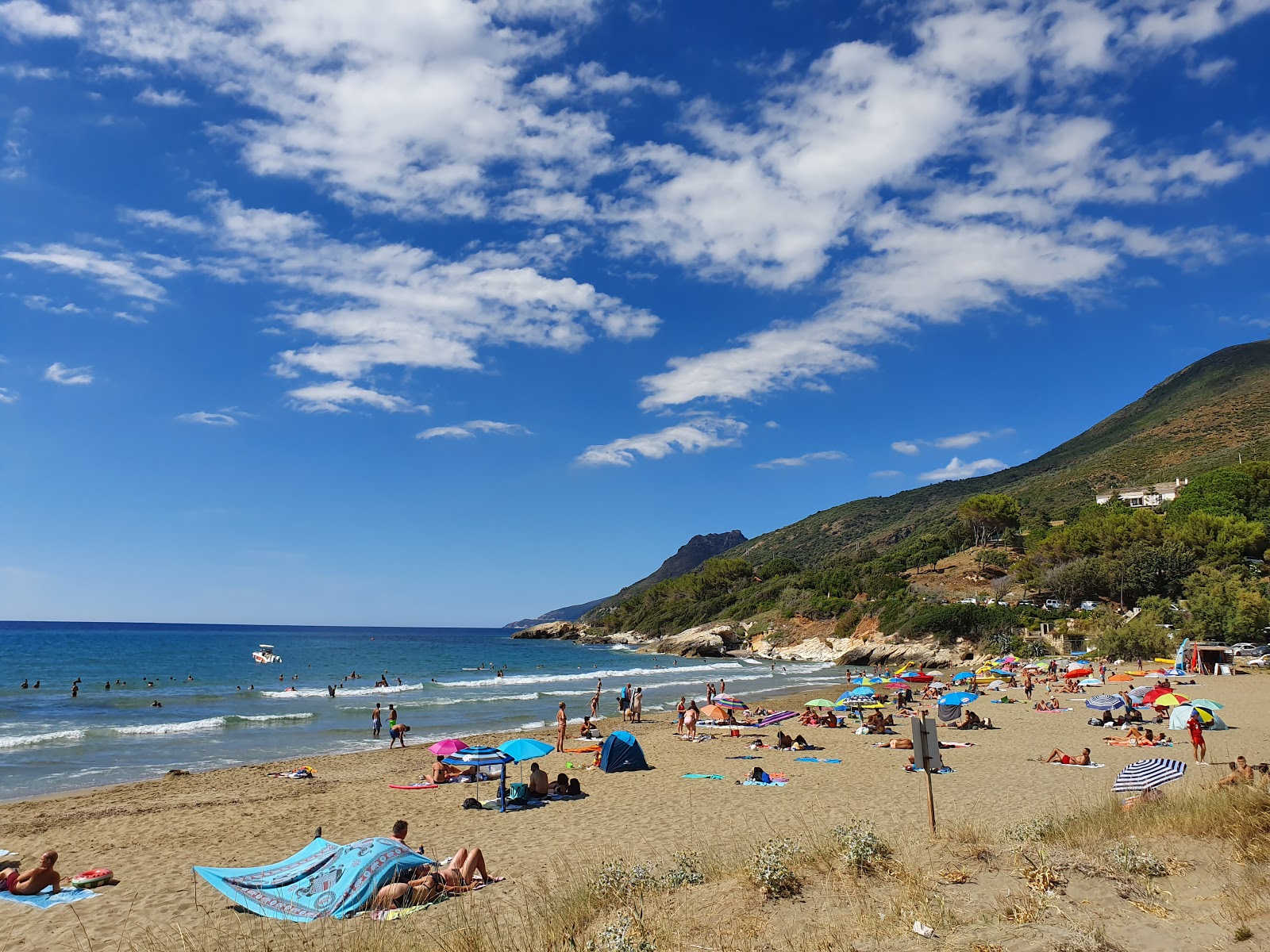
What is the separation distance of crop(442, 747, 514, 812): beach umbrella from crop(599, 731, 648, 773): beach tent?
10.7 ft

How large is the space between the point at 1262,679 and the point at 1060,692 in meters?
7.83

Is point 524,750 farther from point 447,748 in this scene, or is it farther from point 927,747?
point 927,747

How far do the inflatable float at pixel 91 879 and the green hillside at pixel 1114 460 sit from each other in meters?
82.9

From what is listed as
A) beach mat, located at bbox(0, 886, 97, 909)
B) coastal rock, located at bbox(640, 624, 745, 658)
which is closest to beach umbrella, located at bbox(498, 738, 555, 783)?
beach mat, located at bbox(0, 886, 97, 909)

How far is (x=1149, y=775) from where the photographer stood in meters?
12.8

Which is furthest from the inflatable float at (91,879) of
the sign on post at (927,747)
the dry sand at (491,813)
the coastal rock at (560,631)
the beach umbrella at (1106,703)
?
the coastal rock at (560,631)

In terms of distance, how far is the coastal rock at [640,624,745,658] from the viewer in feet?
255

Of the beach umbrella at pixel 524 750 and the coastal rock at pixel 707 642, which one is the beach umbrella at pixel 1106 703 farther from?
the coastal rock at pixel 707 642

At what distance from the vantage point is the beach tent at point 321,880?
340 inches

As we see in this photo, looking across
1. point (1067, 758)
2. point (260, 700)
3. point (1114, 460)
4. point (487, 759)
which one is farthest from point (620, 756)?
point (1114, 460)

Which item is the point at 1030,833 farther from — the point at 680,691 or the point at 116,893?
the point at 680,691

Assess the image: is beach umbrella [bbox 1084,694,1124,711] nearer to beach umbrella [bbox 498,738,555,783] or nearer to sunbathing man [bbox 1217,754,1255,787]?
sunbathing man [bbox 1217,754,1255,787]

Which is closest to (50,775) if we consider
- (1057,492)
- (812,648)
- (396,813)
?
(396,813)

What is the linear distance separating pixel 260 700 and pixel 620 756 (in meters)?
28.6
